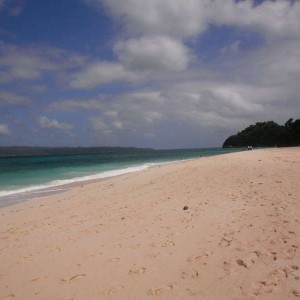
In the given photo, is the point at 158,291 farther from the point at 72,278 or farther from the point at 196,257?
the point at 72,278

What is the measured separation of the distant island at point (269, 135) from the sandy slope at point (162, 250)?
284ft

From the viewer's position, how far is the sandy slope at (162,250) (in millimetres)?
3889

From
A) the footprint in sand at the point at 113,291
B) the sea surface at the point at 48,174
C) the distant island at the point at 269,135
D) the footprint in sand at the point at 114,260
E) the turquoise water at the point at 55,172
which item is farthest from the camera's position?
the distant island at the point at 269,135

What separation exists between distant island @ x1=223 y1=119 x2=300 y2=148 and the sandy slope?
86.5 meters

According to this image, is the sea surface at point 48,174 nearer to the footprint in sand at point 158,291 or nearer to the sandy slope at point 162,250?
the sandy slope at point 162,250

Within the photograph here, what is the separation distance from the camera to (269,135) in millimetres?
117875

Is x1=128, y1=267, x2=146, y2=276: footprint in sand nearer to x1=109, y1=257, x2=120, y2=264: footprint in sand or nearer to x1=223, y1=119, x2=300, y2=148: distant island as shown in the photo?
x1=109, y1=257, x2=120, y2=264: footprint in sand

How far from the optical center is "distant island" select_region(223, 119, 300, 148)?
87.9 meters

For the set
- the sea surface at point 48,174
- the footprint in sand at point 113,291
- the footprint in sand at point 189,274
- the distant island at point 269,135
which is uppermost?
the distant island at point 269,135

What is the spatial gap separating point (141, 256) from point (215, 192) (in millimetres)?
5315

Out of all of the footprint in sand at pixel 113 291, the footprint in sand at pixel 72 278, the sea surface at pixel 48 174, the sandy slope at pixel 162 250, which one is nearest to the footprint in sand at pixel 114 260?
the sandy slope at pixel 162 250

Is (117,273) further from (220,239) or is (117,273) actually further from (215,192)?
(215,192)

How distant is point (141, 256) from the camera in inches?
194

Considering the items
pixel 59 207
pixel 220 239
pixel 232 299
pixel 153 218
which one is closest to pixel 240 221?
pixel 220 239
